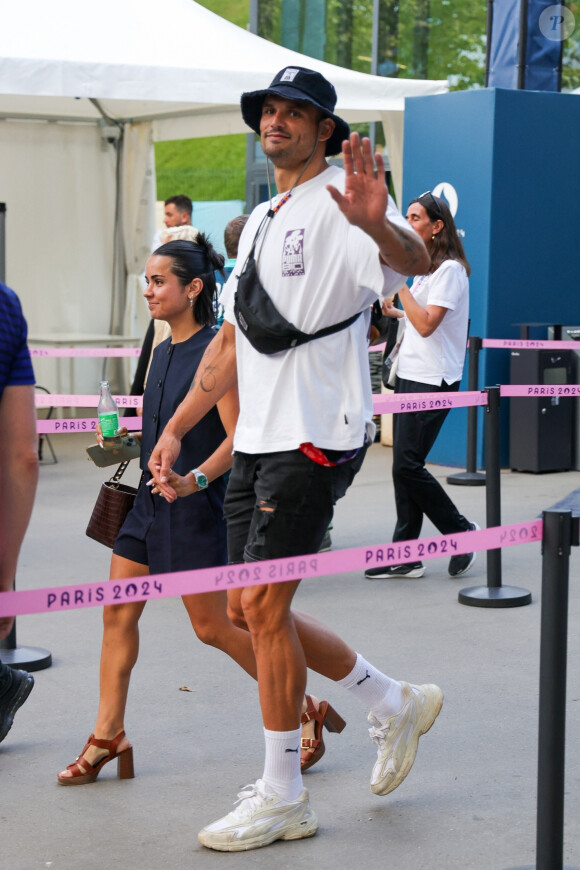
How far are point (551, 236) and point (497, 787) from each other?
7.49 m

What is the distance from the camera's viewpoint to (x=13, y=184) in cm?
1358

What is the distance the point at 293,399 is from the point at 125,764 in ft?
4.72

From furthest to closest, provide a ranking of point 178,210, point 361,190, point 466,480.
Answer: point 178,210, point 466,480, point 361,190

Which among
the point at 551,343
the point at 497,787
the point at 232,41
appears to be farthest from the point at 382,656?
the point at 232,41

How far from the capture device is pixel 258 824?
12.1ft

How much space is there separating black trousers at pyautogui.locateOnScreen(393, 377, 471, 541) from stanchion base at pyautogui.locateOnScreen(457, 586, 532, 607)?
0.50 m

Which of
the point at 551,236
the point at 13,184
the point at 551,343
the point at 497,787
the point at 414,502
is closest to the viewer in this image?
the point at 497,787

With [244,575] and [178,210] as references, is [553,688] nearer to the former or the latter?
[244,575]

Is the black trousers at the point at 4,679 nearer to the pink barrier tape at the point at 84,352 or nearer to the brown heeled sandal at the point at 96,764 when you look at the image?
the brown heeled sandal at the point at 96,764

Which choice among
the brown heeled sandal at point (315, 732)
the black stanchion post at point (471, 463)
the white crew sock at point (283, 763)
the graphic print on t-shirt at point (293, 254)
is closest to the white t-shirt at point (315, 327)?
the graphic print on t-shirt at point (293, 254)

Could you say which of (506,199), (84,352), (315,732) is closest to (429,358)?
(84,352)

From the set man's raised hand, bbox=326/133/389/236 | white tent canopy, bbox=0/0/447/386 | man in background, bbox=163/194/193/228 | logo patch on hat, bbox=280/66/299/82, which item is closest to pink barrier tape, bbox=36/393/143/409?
logo patch on hat, bbox=280/66/299/82

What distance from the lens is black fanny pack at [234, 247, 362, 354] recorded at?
11.6ft

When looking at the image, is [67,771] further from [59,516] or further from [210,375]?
[59,516]
